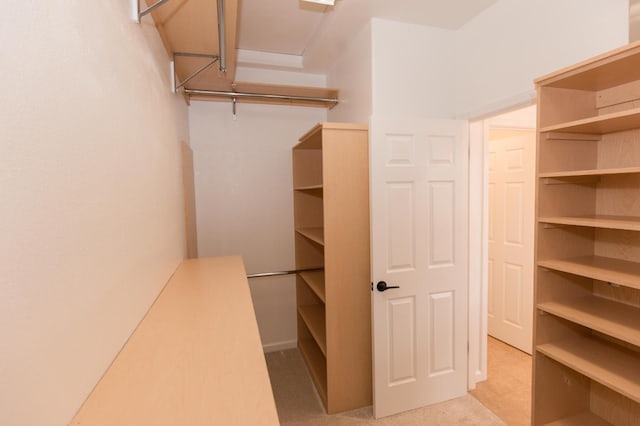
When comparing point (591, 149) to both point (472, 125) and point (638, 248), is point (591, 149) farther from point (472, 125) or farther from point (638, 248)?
point (472, 125)

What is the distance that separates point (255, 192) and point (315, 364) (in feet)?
5.46

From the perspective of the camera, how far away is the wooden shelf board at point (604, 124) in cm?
118

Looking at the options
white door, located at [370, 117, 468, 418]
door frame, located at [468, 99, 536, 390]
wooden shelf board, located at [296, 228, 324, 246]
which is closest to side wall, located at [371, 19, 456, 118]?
white door, located at [370, 117, 468, 418]

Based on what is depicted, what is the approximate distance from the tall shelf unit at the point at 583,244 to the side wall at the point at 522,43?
0.80ft

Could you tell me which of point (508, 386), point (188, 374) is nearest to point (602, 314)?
point (508, 386)

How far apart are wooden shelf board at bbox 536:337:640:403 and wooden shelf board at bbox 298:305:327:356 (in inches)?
55.9

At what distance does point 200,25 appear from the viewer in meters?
1.58

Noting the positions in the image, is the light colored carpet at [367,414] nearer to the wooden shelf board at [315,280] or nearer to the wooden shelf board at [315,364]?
the wooden shelf board at [315,364]

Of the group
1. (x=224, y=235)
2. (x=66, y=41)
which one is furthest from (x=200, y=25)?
(x=224, y=235)

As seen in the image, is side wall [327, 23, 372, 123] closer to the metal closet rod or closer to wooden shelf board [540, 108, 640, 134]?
the metal closet rod

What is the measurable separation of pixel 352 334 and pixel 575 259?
1.40 m

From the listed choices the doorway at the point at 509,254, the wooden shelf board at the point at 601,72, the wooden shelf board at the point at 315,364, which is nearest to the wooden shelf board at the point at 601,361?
the doorway at the point at 509,254

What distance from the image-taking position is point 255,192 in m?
3.11

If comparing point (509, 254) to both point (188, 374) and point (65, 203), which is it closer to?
point (188, 374)
